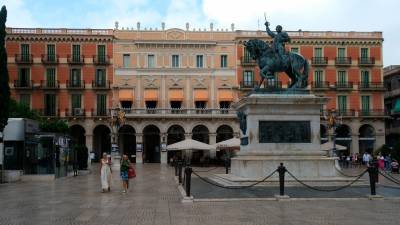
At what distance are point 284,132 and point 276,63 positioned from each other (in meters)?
3.06

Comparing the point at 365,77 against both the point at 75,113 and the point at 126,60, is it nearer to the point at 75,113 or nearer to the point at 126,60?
the point at 126,60

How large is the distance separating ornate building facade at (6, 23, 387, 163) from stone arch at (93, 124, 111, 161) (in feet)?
0.38

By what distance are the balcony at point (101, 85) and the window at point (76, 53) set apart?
3.07 metres

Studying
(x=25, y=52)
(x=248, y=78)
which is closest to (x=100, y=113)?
(x=25, y=52)

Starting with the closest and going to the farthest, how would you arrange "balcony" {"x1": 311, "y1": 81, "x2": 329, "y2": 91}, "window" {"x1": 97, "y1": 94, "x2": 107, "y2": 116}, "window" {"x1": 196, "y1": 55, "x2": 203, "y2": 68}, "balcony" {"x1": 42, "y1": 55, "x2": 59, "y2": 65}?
1. "balcony" {"x1": 42, "y1": 55, "x2": 59, "y2": 65}
2. "window" {"x1": 97, "y1": 94, "x2": 107, "y2": 116}
3. "window" {"x1": 196, "y1": 55, "x2": 203, "y2": 68}
4. "balcony" {"x1": 311, "y1": 81, "x2": 329, "y2": 91}

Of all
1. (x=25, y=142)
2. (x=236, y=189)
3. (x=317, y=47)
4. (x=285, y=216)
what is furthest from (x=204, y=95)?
(x=285, y=216)

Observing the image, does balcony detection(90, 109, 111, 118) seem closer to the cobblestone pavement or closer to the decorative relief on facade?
the decorative relief on facade

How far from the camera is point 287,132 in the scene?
2228 cm

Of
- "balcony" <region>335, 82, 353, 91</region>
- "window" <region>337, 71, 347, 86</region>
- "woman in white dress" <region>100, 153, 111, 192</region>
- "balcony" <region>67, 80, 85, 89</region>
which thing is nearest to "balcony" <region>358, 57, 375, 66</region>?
"window" <region>337, 71, 347, 86</region>

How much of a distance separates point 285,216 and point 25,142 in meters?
19.7

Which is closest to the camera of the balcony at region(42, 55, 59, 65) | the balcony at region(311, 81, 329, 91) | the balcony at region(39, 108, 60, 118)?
the balcony at region(39, 108, 60, 118)

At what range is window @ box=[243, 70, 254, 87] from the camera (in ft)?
220

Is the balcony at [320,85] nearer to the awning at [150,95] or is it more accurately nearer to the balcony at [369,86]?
the balcony at [369,86]

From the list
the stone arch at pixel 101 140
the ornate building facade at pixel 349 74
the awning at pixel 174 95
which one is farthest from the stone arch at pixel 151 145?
the ornate building facade at pixel 349 74
